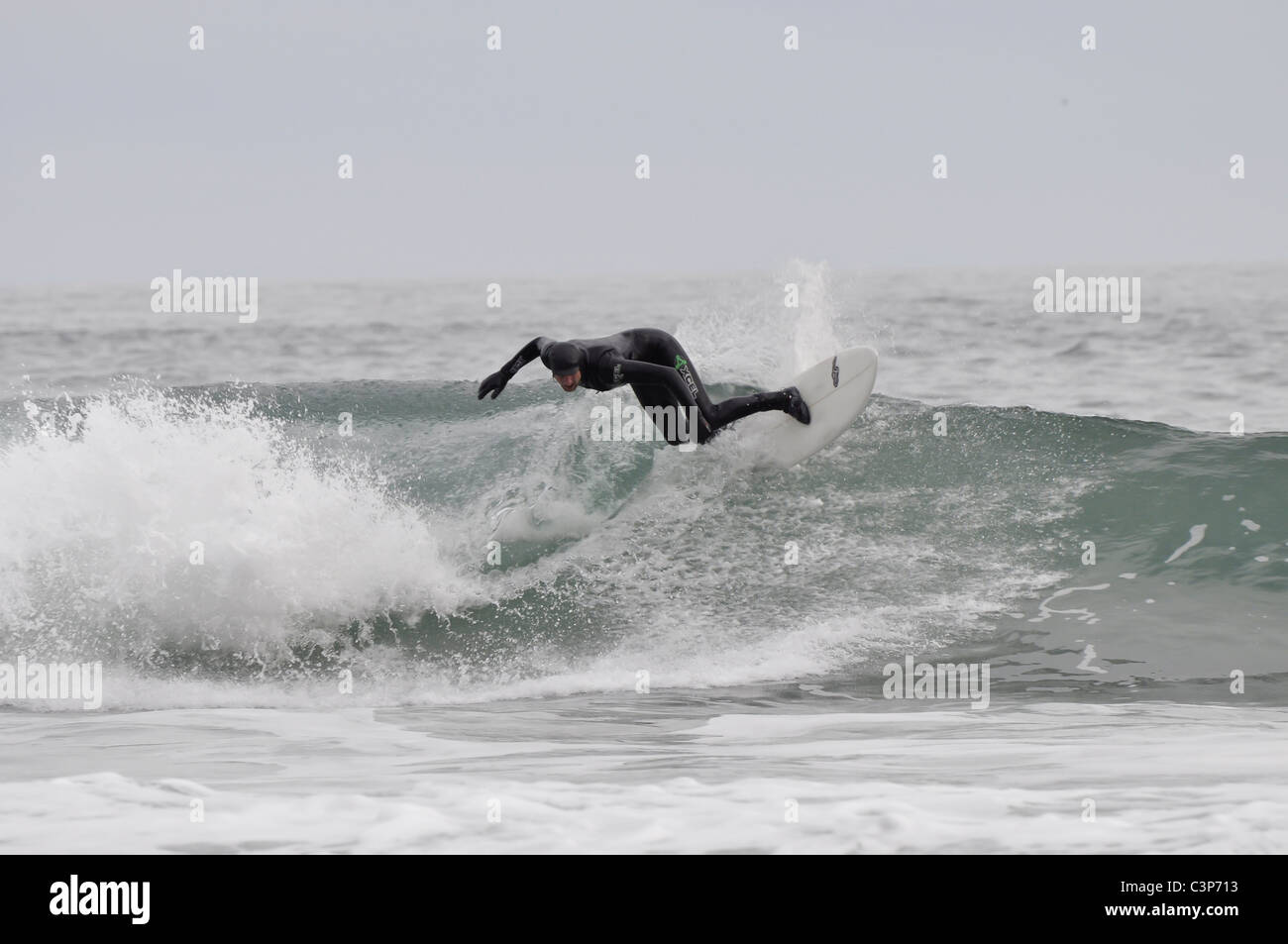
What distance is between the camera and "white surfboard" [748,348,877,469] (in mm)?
9641

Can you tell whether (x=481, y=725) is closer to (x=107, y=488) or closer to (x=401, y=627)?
(x=401, y=627)

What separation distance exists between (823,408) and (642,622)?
293 centimetres

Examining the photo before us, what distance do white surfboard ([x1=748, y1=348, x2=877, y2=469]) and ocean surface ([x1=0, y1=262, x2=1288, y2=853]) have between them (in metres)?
0.15

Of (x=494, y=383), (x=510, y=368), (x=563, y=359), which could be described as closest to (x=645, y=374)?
(x=563, y=359)

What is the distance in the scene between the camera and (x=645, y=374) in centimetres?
818

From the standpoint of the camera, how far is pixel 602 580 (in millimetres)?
8172

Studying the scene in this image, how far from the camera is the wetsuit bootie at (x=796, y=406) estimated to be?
9.20 metres

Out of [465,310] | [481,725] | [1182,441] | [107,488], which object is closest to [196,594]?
[107,488]

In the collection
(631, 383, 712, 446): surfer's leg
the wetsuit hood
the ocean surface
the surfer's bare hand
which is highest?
the wetsuit hood

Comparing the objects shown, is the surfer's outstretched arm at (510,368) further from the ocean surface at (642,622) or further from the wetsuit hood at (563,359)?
the ocean surface at (642,622)

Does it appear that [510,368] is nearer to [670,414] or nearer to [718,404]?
[670,414]

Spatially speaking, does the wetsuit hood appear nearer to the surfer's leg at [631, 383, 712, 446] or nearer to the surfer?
the surfer

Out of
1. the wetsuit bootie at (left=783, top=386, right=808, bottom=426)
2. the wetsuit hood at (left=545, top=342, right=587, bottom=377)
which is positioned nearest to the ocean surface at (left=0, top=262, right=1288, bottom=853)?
the wetsuit bootie at (left=783, top=386, right=808, bottom=426)
